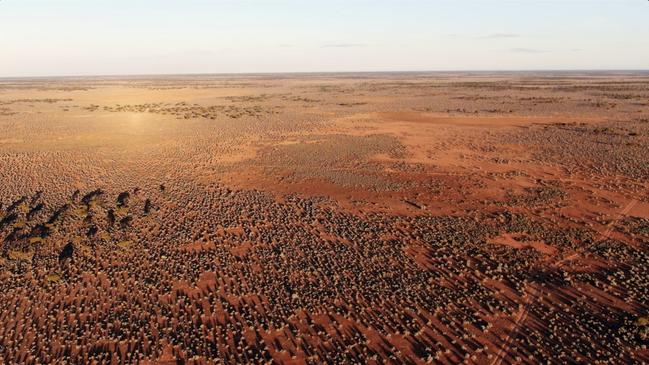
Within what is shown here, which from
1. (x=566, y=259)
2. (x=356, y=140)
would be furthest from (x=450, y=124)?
(x=566, y=259)

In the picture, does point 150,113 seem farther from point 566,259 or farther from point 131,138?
point 566,259

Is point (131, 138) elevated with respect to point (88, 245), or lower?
elevated

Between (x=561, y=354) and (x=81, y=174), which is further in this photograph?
→ (x=81, y=174)

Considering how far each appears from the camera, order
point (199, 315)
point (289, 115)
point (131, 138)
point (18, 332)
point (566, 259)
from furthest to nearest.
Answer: point (289, 115) < point (131, 138) < point (566, 259) < point (199, 315) < point (18, 332)

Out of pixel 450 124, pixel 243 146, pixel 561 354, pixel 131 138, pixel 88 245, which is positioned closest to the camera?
pixel 561 354

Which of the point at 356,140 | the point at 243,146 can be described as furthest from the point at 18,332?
the point at 356,140

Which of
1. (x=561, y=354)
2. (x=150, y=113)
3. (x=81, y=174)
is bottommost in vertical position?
(x=561, y=354)
